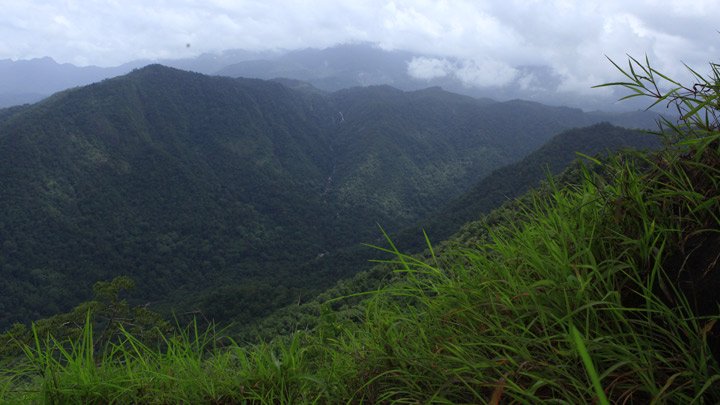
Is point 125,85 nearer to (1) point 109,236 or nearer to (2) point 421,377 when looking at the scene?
(1) point 109,236

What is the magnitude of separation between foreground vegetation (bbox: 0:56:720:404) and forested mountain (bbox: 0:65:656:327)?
131 feet

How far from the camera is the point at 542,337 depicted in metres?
1.36

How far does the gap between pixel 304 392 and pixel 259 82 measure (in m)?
195

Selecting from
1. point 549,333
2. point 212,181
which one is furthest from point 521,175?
point 212,181

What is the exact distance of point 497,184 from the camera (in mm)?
80812

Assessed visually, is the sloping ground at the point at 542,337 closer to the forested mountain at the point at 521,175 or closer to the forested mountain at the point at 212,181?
the forested mountain at the point at 212,181

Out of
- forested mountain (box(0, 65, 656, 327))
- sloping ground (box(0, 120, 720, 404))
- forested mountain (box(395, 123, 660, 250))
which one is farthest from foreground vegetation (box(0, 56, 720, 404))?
forested mountain (box(395, 123, 660, 250))

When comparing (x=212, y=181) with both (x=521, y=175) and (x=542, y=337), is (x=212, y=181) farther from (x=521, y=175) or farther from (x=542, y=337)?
(x=542, y=337)

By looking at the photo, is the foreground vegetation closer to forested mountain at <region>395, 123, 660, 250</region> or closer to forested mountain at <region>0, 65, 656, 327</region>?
forested mountain at <region>0, 65, 656, 327</region>

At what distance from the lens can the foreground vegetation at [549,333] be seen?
119 cm

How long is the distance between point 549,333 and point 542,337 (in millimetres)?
87

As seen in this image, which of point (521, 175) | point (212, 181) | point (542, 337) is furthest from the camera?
point (212, 181)

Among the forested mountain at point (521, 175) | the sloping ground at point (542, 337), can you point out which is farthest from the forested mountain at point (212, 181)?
the sloping ground at point (542, 337)

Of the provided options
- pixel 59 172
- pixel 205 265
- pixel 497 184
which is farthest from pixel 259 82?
pixel 497 184
